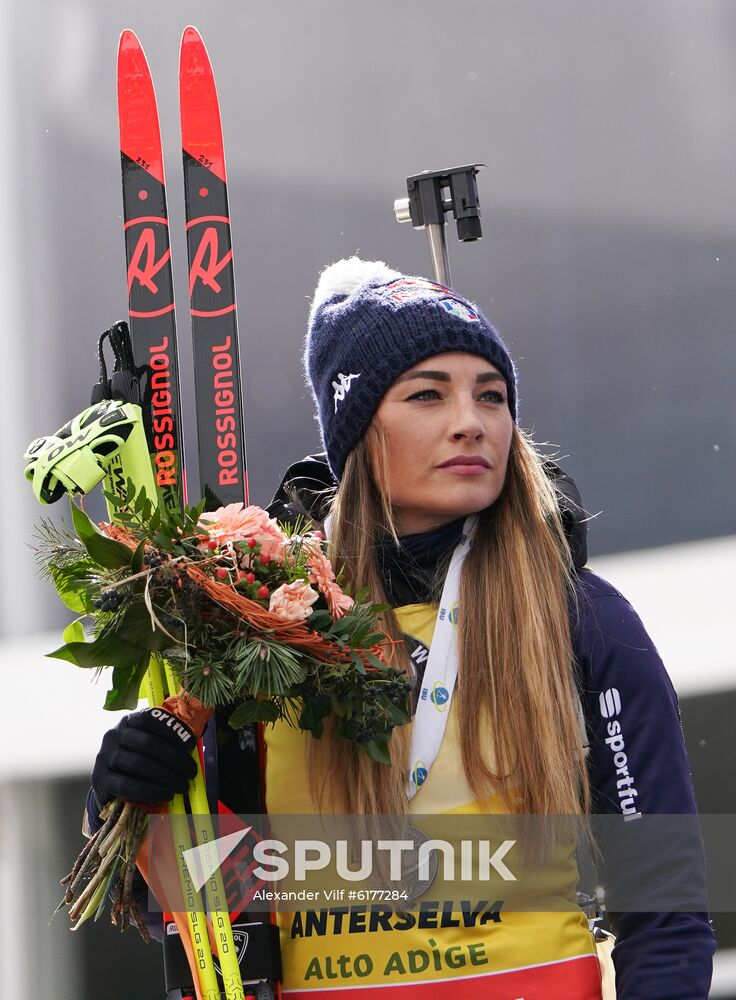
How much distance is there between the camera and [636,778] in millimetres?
1516

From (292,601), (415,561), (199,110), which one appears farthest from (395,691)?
(199,110)

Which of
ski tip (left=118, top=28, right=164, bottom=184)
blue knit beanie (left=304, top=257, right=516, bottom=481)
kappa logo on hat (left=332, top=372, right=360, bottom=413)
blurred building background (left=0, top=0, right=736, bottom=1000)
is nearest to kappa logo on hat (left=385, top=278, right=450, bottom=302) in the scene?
blue knit beanie (left=304, top=257, right=516, bottom=481)

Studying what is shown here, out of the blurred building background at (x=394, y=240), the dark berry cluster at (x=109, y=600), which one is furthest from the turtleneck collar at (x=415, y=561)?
the blurred building background at (x=394, y=240)

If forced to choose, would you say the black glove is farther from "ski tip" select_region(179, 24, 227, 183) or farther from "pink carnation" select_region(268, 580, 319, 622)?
"ski tip" select_region(179, 24, 227, 183)

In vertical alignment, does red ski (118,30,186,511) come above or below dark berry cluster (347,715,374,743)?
above

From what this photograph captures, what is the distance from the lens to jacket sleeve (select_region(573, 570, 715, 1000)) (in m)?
1.42

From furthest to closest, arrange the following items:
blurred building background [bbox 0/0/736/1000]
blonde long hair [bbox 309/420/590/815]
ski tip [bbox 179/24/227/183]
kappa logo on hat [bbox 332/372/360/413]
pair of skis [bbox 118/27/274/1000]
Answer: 1. blurred building background [bbox 0/0/736/1000]
2. ski tip [bbox 179/24/227/183]
3. pair of skis [bbox 118/27/274/1000]
4. kappa logo on hat [bbox 332/372/360/413]
5. blonde long hair [bbox 309/420/590/815]

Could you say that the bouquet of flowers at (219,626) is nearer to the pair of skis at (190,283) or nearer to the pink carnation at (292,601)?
the pink carnation at (292,601)

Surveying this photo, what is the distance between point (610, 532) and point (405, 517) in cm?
182

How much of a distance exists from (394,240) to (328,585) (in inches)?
85.3

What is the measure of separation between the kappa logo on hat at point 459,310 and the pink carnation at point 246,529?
44 cm

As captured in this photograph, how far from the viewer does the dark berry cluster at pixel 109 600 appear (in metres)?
1.37

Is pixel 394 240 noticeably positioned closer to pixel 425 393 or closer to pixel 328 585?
pixel 425 393

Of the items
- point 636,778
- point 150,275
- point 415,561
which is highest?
point 150,275
